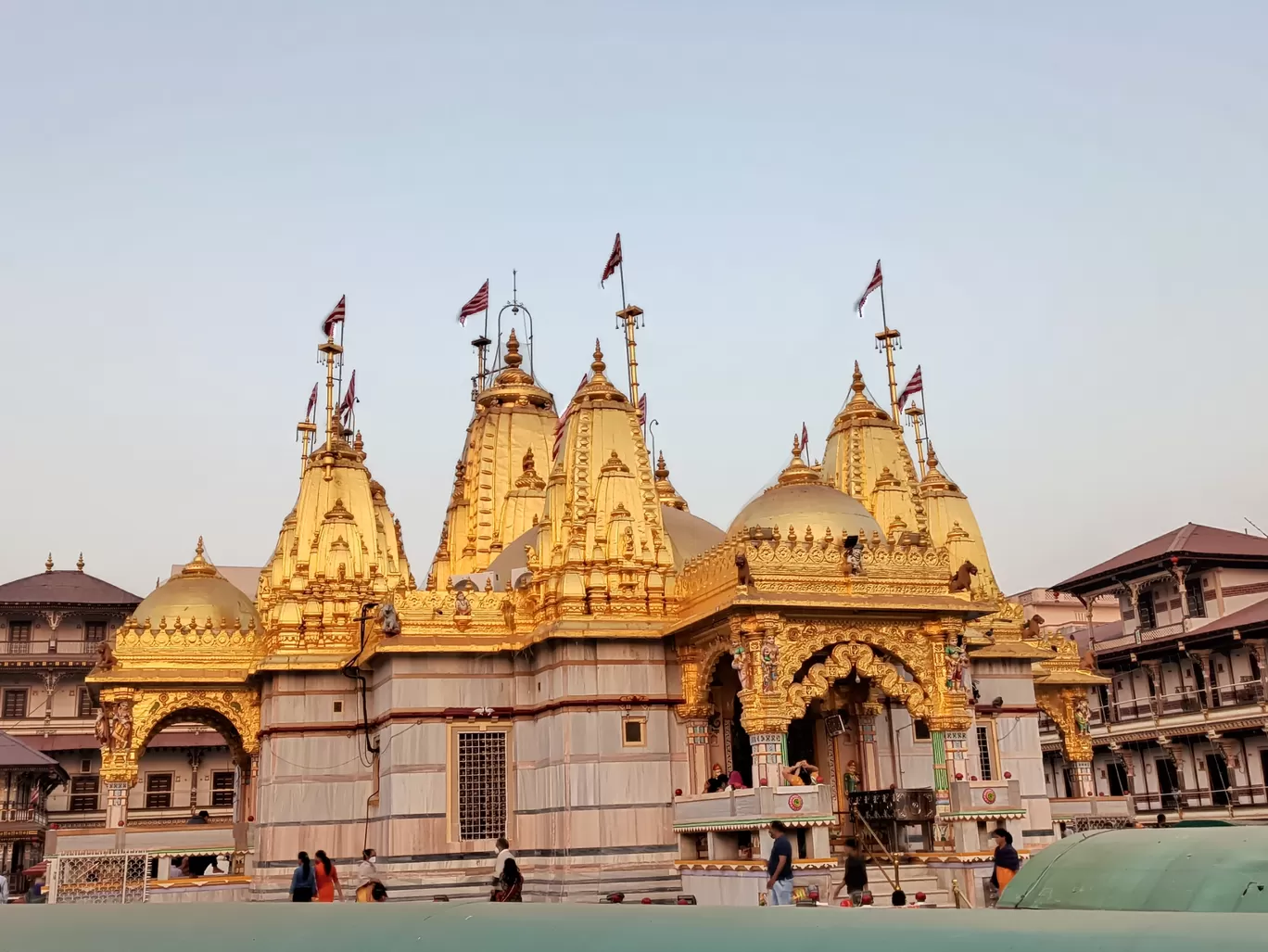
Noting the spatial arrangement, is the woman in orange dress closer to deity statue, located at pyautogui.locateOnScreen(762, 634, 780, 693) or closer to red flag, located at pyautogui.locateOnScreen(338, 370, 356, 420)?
deity statue, located at pyautogui.locateOnScreen(762, 634, 780, 693)

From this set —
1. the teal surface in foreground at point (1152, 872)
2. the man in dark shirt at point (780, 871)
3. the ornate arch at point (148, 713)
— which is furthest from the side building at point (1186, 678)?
the teal surface in foreground at point (1152, 872)

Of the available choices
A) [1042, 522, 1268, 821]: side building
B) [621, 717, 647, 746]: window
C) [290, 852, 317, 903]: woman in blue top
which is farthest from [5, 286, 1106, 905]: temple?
[1042, 522, 1268, 821]: side building

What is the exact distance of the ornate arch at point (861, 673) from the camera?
24.5 m

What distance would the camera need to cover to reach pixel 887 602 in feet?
82.6

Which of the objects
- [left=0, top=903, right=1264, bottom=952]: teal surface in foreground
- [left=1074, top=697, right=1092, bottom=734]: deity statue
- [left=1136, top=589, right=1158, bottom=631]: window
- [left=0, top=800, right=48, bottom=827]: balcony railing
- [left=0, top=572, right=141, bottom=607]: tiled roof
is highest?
[left=0, top=572, right=141, bottom=607]: tiled roof

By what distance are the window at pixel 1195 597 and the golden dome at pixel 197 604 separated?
37.0 meters

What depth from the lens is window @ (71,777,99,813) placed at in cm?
5934

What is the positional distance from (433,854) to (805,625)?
9.37m

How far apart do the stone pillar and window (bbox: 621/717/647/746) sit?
3.49 metres

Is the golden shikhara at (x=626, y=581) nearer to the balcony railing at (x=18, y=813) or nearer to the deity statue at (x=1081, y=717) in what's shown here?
the deity statue at (x=1081, y=717)

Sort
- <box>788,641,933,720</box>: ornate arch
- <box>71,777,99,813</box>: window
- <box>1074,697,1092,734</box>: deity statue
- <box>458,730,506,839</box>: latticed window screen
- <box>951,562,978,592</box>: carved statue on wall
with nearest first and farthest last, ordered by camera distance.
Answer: <box>788,641,933,720</box>: ornate arch
<box>951,562,978,592</box>: carved statue on wall
<box>458,730,506,839</box>: latticed window screen
<box>1074,697,1092,734</box>: deity statue
<box>71,777,99,813</box>: window

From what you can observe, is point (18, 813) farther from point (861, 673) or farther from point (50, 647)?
point (861, 673)

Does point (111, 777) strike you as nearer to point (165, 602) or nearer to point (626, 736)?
point (165, 602)

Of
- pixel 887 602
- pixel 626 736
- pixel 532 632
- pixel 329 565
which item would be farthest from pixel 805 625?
pixel 329 565
